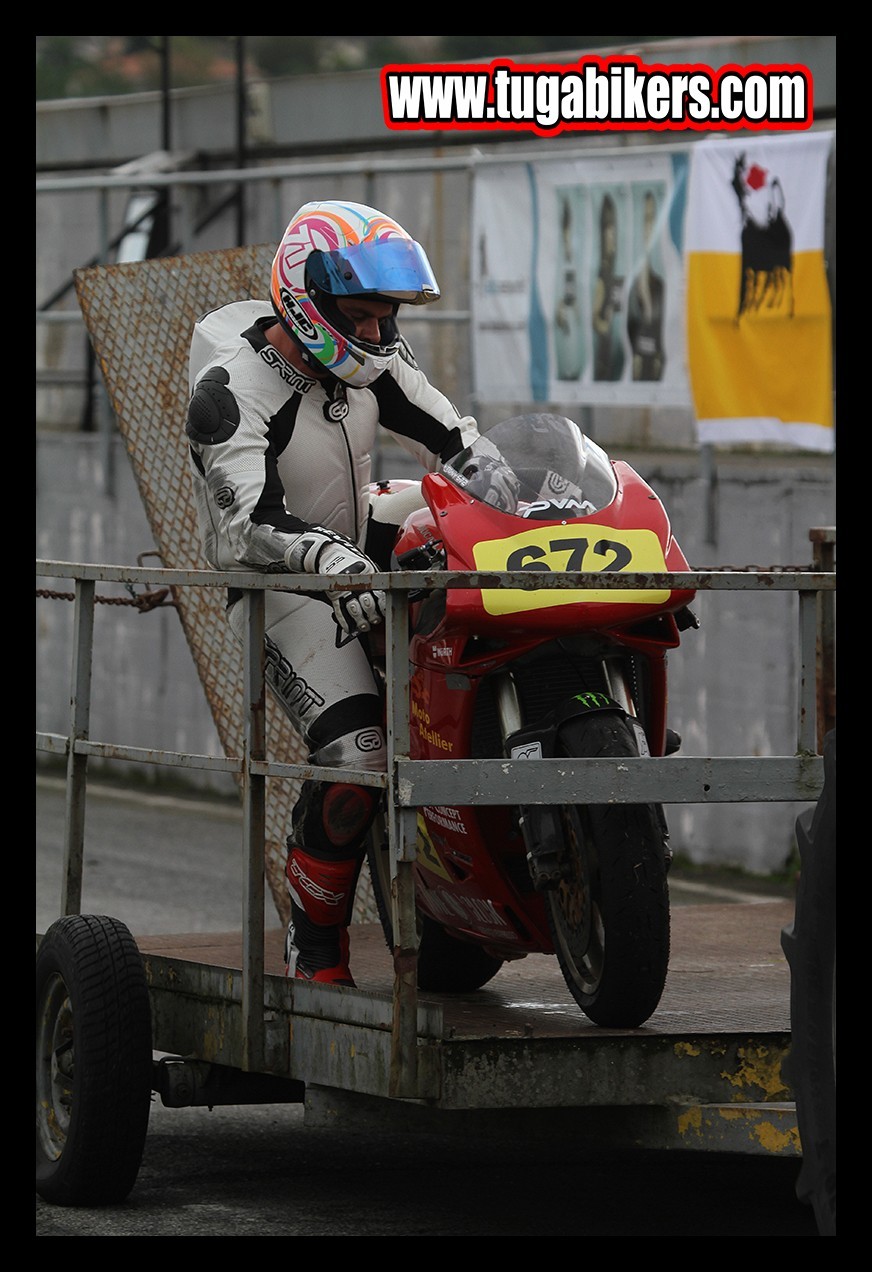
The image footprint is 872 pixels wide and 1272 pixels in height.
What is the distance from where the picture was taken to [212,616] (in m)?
8.07

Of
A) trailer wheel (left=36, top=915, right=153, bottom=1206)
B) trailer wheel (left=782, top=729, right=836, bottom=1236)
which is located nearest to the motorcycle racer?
trailer wheel (left=36, top=915, right=153, bottom=1206)

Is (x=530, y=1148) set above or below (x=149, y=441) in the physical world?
below

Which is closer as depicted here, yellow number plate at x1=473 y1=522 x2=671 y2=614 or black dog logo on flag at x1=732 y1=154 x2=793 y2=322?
yellow number plate at x1=473 y1=522 x2=671 y2=614

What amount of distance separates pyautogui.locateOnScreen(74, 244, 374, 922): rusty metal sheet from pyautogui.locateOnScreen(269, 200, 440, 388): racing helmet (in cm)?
220

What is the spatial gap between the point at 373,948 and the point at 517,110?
8540 mm

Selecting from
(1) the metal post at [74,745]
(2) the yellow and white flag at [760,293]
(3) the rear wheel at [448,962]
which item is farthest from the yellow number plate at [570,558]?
(2) the yellow and white flag at [760,293]

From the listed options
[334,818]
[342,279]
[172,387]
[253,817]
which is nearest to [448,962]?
[334,818]

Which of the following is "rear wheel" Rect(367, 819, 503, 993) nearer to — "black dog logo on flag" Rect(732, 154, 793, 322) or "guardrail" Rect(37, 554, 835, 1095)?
"guardrail" Rect(37, 554, 835, 1095)

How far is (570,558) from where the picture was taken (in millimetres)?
5305

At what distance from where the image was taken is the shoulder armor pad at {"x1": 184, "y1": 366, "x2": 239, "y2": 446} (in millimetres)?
5820

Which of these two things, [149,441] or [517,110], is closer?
[149,441]

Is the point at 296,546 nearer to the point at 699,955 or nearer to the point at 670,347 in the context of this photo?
the point at 699,955
